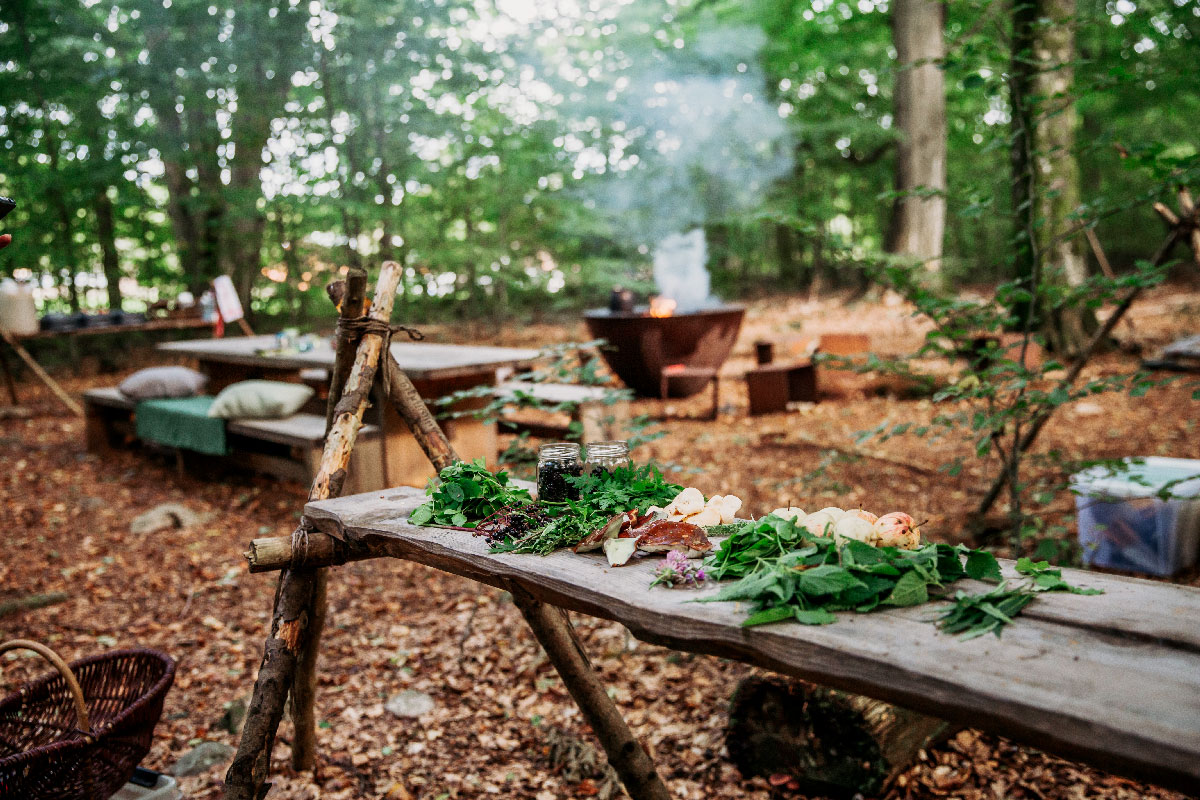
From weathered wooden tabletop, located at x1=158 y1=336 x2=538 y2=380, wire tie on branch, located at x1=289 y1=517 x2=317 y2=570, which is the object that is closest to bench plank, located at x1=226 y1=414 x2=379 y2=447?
weathered wooden tabletop, located at x1=158 y1=336 x2=538 y2=380

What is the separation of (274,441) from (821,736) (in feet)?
15.2

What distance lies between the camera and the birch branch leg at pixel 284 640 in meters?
2.17

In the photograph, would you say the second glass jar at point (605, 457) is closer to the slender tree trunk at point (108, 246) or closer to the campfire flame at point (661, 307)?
the campfire flame at point (661, 307)

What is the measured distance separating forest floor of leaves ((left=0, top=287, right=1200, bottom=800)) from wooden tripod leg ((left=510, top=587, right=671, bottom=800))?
0.44 meters

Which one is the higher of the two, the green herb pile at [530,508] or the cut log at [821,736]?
the green herb pile at [530,508]

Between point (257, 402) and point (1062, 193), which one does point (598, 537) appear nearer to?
point (257, 402)

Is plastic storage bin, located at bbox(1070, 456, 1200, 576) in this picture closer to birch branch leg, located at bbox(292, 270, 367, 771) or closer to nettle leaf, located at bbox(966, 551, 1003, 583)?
nettle leaf, located at bbox(966, 551, 1003, 583)

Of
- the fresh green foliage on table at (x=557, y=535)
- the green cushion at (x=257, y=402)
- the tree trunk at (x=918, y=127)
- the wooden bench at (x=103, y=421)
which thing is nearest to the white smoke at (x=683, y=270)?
the tree trunk at (x=918, y=127)

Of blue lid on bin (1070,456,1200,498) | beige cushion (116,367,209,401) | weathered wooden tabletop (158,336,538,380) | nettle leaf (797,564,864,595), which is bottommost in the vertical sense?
blue lid on bin (1070,456,1200,498)

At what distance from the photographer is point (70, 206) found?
38.5 feet

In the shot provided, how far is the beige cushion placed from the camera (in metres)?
6.76

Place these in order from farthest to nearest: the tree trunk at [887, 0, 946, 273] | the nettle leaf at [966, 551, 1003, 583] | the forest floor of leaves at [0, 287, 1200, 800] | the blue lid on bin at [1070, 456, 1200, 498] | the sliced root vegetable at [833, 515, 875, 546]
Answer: the tree trunk at [887, 0, 946, 273], the blue lid on bin at [1070, 456, 1200, 498], the forest floor of leaves at [0, 287, 1200, 800], the sliced root vegetable at [833, 515, 875, 546], the nettle leaf at [966, 551, 1003, 583]

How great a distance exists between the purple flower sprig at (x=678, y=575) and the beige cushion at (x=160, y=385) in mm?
6463

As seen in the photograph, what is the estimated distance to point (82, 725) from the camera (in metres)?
2.36
